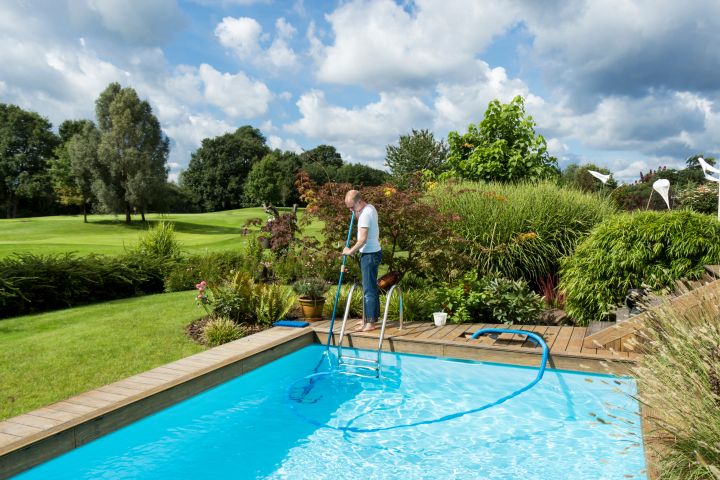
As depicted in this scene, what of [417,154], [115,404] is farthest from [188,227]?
[115,404]

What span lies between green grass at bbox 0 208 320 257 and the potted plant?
8.68 meters

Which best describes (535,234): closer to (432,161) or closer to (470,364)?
(470,364)

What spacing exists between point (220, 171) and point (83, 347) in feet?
152

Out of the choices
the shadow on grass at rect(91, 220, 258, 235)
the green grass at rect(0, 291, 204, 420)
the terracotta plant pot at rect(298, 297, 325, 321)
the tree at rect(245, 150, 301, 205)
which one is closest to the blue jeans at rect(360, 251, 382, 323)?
the terracotta plant pot at rect(298, 297, 325, 321)

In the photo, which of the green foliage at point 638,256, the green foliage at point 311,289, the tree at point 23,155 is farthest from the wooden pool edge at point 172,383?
the tree at point 23,155

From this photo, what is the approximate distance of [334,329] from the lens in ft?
20.2

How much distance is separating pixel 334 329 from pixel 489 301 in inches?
80.6

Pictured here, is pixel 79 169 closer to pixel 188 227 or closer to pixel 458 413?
pixel 188 227

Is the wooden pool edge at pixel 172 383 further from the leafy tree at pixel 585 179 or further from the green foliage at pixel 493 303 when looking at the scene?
the leafy tree at pixel 585 179

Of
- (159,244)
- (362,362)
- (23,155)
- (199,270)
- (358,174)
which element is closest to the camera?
(362,362)

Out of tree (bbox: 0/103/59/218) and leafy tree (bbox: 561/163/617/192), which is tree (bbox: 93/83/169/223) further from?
leafy tree (bbox: 561/163/617/192)

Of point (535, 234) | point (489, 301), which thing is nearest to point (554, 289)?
point (535, 234)

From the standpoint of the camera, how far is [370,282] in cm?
607

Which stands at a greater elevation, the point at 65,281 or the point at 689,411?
the point at 689,411
